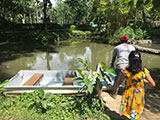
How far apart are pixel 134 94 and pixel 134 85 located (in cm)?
13

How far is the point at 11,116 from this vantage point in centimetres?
264

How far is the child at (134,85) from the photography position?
192cm

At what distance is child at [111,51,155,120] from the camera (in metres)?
1.92

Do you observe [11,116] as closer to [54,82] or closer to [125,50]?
[54,82]

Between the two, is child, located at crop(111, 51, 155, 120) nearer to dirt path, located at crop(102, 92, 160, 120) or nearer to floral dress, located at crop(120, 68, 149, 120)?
floral dress, located at crop(120, 68, 149, 120)

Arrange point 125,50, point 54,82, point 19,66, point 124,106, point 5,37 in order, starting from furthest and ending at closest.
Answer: point 5,37
point 19,66
point 54,82
point 125,50
point 124,106

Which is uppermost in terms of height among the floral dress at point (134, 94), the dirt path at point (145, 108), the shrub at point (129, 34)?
the shrub at point (129, 34)

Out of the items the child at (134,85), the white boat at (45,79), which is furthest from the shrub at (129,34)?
the child at (134,85)

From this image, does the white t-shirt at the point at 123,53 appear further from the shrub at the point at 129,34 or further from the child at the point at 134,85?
the shrub at the point at 129,34

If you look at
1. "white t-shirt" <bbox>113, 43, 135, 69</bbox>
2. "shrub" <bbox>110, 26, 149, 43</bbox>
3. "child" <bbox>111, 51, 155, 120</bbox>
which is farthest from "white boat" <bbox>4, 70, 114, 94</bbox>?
"shrub" <bbox>110, 26, 149, 43</bbox>

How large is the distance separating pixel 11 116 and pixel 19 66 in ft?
18.6

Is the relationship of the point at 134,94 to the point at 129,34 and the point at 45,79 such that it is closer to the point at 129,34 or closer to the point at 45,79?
the point at 45,79

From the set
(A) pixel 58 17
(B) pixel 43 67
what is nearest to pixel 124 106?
(B) pixel 43 67

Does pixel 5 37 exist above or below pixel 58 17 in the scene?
below
